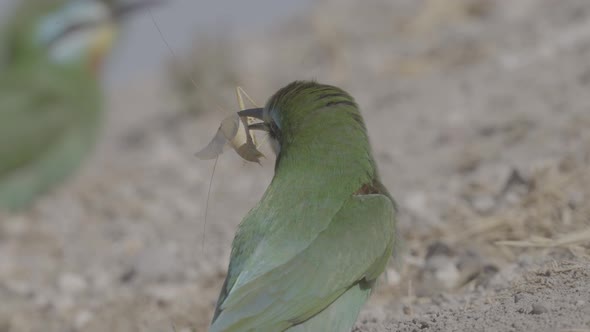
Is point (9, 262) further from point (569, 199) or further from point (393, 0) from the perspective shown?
point (393, 0)

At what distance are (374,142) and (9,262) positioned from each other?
191cm

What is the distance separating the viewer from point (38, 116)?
6.25m

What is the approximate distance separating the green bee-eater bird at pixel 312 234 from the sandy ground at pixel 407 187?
164 millimetres

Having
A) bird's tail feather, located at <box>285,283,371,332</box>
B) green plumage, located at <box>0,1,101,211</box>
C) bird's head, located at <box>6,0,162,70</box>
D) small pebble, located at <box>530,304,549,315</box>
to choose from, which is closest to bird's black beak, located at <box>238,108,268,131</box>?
bird's tail feather, located at <box>285,283,371,332</box>

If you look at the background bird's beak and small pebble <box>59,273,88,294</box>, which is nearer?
the background bird's beak

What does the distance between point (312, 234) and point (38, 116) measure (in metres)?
4.10

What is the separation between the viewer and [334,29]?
728cm

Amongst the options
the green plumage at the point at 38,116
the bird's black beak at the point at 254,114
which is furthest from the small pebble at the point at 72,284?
the green plumage at the point at 38,116

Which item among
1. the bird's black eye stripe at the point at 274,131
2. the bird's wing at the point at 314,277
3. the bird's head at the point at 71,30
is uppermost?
the bird's black eye stripe at the point at 274,131

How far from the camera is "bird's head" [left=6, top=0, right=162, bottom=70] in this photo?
6633 millimetres

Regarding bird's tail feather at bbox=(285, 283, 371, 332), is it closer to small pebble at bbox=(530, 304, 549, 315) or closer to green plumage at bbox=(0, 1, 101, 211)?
small pebble at bbox=(530, 304, 549, 315)

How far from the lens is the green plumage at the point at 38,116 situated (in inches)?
244

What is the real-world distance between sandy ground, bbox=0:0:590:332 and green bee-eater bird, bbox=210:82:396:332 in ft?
0.54

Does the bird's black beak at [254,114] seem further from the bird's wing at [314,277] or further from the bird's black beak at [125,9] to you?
the bird's black beak at [125,9]
